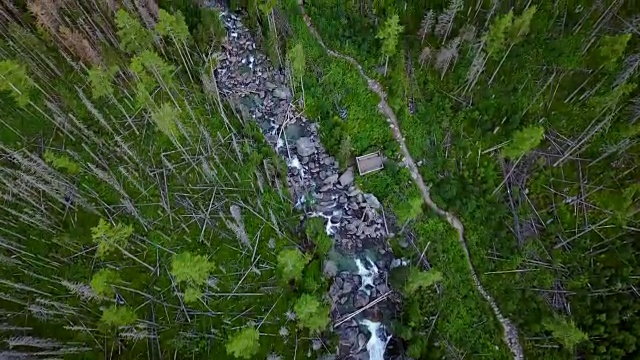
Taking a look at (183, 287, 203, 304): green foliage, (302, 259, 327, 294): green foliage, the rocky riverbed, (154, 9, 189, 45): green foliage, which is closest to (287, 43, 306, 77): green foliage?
the rocky riverbed

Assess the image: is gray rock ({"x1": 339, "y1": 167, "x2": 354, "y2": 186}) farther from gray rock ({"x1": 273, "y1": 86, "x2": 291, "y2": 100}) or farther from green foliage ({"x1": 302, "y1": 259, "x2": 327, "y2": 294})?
gray rock ({"x1": 273, "y1": 86, "x2": 291, "y2": 100})

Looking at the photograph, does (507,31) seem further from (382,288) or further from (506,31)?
(382,288)

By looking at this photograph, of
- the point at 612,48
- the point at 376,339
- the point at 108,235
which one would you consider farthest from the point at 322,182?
the point at 612,48

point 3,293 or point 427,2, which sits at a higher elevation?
point 427,2

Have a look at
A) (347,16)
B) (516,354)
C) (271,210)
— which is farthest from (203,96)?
(516,354)

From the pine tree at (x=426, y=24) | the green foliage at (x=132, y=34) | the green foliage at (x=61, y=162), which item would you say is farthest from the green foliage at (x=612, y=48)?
the green foliage at (x=61, y=162)

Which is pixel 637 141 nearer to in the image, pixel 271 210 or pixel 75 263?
pixel 271 210

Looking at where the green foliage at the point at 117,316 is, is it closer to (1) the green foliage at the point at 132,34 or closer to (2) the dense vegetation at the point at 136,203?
(2) the dense vegetation at the point at 136,203
